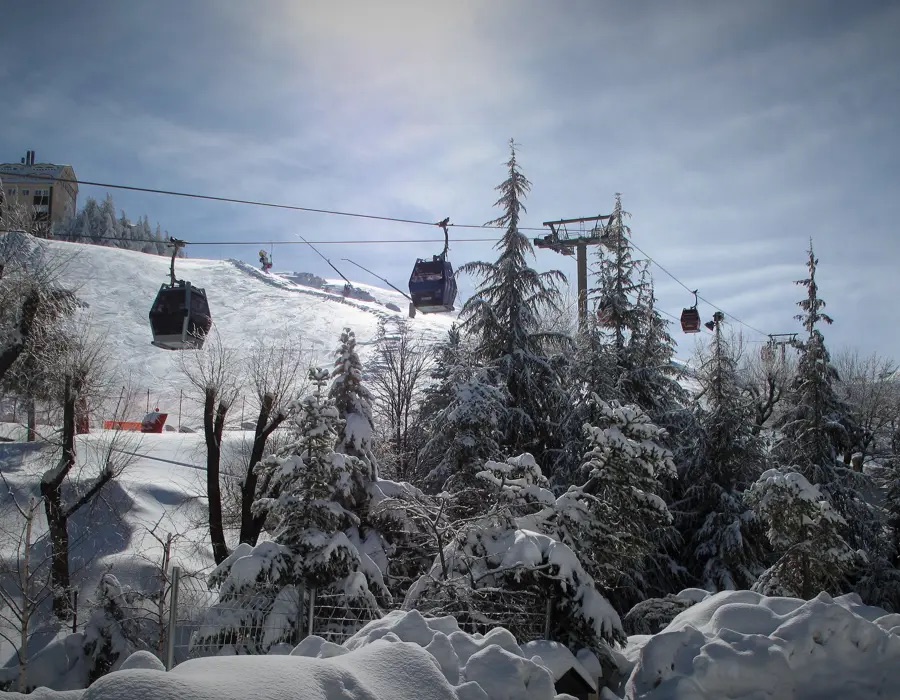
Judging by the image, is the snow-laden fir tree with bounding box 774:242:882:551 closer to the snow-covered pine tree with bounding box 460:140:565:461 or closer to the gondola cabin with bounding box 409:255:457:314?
the snow-covered pine tree with bounding box 460:140:565:461

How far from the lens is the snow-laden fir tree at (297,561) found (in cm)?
1032

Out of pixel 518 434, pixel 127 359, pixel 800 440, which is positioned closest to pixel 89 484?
pixel 518 434

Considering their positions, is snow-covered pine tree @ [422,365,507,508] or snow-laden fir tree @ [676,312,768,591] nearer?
snow-covered pine tree @ [422,365,507,508]

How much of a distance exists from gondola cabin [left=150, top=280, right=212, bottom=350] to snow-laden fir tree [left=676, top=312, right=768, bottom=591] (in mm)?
12883

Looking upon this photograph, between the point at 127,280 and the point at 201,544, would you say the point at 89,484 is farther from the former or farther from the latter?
the point at 127,280

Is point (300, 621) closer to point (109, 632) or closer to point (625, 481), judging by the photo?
point (625, 481)

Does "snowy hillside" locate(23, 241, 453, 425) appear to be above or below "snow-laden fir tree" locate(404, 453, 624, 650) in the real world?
above

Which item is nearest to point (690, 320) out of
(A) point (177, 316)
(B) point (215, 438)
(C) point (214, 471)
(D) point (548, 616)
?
(B) point (215, 438)

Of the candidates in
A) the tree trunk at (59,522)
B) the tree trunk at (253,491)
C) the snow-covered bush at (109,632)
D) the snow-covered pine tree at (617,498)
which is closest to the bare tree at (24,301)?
the tree trunk at (59,522)

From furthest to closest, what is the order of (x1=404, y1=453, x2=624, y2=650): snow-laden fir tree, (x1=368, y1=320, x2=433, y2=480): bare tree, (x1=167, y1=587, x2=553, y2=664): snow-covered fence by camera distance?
1. (x1=368, y1=320, x2=433, y2=480): bare tree
2. (x1=167, y1=587, x2=553, y2=664): snow-covered fence
3. (x1=404, y1=453, x2=624, y2=650): snow-laden fir tree

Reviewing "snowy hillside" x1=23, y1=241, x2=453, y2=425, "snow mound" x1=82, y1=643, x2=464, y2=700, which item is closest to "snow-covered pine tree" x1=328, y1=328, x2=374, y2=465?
"snow mound" x1=82, y1=643, x2=464, y2=700

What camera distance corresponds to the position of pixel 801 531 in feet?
41.5

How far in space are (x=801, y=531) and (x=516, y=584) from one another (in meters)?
5.78

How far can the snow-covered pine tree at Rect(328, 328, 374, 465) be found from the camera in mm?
13703
